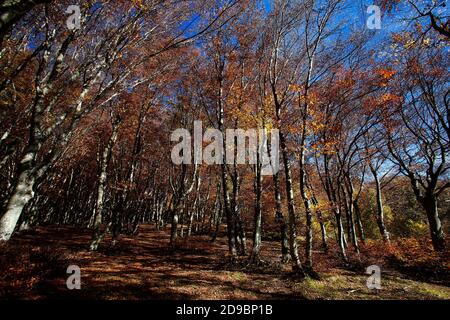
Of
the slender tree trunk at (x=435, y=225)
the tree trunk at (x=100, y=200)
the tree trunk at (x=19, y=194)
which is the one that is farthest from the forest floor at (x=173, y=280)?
the slender tree trunk at (x=435, y=225)

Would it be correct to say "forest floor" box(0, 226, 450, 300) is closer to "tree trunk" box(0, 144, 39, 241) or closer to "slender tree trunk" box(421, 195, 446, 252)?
"tree trunk" box(0, 144, 39, 241)

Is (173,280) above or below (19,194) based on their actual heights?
below

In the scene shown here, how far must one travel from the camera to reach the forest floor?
6.63m

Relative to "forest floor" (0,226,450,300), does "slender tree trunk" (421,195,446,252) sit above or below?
above

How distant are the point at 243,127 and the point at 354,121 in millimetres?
8947

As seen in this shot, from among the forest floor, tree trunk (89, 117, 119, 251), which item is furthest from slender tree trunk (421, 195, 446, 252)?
tree trunk (89, 117, 119, 251)

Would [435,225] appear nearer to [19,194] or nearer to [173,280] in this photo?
[173,280]

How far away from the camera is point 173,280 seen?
28.2 ft

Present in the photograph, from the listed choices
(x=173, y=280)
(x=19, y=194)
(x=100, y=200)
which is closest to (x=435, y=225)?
(x=173, y=280)

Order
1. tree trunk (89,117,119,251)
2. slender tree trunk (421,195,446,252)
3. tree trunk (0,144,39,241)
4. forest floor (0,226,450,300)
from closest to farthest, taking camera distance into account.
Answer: tree trunk (0,144,39,241) < forest floor (0,226,450,300) < tree trunk (89,117,119,251) < slender tree trunk (421,195,446,252)

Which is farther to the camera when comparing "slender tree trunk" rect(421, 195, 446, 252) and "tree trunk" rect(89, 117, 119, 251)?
"slender tree trunk" rect(421, 195, 446, 252)

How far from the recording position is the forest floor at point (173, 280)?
6633 millimetres

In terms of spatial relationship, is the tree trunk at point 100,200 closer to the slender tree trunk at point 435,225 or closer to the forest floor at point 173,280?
the forest floor at point 173,280
